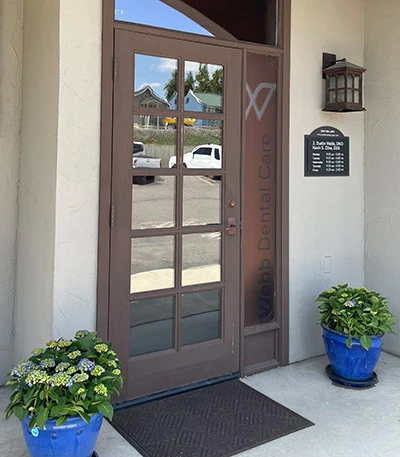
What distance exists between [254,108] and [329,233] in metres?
1.07

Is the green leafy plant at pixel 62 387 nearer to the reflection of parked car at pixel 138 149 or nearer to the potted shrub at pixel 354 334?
the reflection of parked car at pixel 138 149

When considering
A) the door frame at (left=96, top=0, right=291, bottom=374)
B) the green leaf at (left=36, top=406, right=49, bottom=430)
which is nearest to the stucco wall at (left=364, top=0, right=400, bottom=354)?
the door frame at (left=96, top=0, right=291, bottom=374)

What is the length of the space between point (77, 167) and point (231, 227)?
3.34 feet

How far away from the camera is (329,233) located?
11.3 feet

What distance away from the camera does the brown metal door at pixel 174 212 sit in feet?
8.53

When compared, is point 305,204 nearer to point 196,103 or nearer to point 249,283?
point 249,283

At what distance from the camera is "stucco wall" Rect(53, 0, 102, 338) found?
2.41 meters

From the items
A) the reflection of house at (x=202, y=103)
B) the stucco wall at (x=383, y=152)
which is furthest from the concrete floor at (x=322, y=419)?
the reflection of house at (x=202, y=103)

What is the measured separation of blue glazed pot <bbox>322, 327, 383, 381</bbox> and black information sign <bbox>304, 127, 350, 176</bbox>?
1132mm

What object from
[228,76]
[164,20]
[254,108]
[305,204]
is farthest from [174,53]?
[305,204]

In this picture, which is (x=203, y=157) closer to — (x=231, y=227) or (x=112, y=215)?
(x=231, y=227)

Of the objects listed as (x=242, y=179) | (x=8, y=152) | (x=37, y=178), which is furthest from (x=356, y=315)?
(x=8, y=152)

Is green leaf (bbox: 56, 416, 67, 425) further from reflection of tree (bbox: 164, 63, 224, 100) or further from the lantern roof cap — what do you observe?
the lantern roof cap

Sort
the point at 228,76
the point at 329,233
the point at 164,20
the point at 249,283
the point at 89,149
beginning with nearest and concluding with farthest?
the point at 89,149, the point at 164,20, the point at 228,76, the point at 249,283, the point at 329,233
